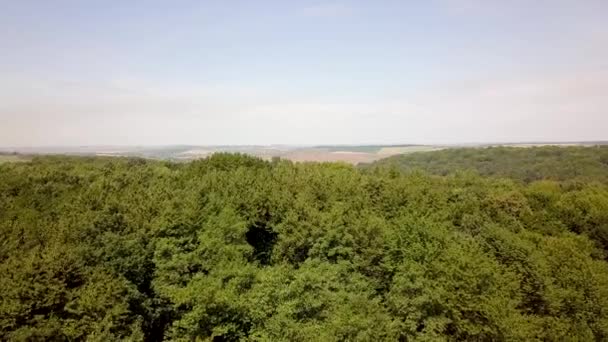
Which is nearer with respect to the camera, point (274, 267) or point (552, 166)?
point (274, 267)

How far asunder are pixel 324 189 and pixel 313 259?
1386 centimetres

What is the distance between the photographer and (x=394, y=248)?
4284 cm

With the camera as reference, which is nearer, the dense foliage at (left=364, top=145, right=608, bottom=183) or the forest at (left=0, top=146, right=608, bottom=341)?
the forest at (left=0, top=146, right=608, bottom=341)

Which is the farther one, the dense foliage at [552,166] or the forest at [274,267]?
the dense foliage at [552,166]

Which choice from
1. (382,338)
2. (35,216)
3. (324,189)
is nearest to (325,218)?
(324,189)

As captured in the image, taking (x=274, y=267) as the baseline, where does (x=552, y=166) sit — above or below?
above

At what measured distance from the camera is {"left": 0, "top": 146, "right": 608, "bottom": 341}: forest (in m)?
32.4

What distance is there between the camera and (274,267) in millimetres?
40312

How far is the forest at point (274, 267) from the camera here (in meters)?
32.4

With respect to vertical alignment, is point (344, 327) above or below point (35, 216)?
below

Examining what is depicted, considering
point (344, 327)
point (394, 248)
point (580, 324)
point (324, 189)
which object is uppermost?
point (324, 189)

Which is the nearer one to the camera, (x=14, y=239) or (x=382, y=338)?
(x=382, y=338)

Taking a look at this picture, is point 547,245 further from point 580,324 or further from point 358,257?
point 358,257

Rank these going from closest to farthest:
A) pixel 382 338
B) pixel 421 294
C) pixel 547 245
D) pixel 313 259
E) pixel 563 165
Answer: pixel 382 338 < pixel 421 294 < pixel 313 259 < pixel 547 245 < pixel 563 165
